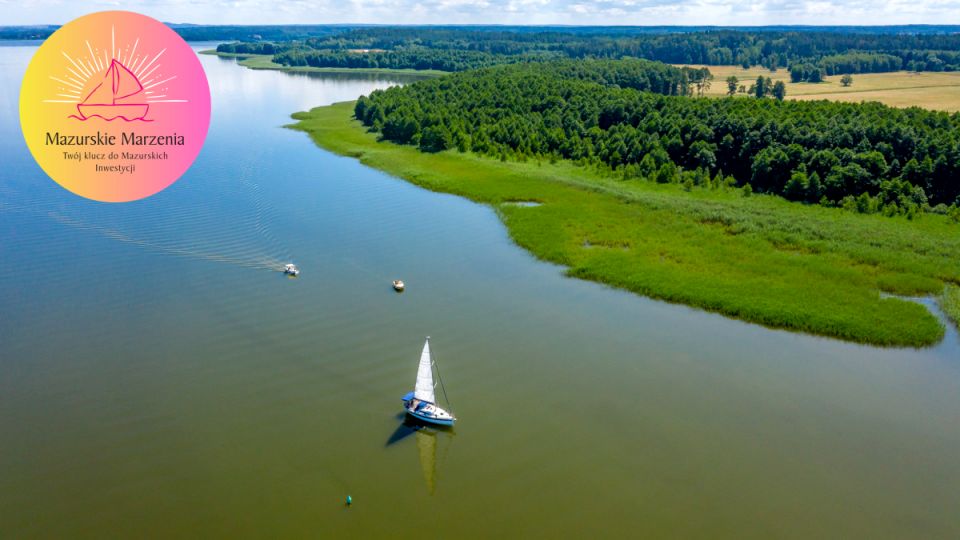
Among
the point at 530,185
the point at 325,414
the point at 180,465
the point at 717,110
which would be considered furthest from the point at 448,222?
the point at 717,110

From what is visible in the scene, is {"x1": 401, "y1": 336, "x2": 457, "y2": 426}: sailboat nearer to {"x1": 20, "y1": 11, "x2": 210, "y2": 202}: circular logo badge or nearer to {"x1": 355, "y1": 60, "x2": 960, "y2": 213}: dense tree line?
{"x1": 20, "y1": 11, "x2": 210, "y2": 202}: circular logo badge

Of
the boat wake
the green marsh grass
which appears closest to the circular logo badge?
the boat wake

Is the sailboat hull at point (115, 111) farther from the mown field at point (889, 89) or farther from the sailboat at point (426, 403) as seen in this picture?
the mown field at point (889, 89)

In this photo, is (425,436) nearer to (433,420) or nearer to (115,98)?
(433,420)

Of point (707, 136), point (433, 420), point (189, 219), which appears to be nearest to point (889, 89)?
point (707, 136)

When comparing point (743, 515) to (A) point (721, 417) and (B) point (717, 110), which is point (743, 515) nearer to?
(A) point (721, 417)
